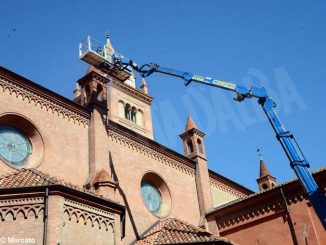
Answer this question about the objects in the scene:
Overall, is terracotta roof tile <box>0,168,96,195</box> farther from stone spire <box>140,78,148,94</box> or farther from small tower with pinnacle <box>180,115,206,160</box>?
stone spire <box>140,78,148,94</box>

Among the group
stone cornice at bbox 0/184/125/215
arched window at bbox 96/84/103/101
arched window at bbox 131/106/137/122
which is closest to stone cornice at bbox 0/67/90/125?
arched window at bbox 96/84/103/101

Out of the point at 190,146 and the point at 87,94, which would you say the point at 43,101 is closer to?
the point at 87,94

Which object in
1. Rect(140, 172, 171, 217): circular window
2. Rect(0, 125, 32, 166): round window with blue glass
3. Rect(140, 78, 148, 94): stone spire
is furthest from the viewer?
Rect(140, 78, 148, 94): stone spire

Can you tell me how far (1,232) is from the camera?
1146 cm

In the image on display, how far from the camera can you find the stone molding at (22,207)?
11875 millimetres

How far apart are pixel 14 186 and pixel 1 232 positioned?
1.42 metres

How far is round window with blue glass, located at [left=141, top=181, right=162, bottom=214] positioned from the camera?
20.3m

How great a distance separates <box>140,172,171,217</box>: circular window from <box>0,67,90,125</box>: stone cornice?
15.0 ft

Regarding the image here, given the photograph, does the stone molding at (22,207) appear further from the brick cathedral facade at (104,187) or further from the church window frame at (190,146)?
the church window frame at (190,146)

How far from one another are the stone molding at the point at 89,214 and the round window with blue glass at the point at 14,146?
12.9 feet

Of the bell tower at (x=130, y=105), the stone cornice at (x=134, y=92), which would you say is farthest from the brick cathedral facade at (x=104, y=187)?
the stone cornice at (x=134, y=92)

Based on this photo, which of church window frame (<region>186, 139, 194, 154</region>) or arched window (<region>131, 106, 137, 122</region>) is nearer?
church window frame (<region>186, 139, 194, 154</region>)

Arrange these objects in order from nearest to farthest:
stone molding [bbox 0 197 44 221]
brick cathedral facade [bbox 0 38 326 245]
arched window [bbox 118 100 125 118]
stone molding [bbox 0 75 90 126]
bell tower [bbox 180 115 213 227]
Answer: stone molding [bbox 0 197 44 221] → brick cathedral facade [bbox 0 38 326 245] → stone molding [bbox 0 75 90 126] → bell tower [bbox 180 115 213 227] → arched window [bbox 118 100 125 118]

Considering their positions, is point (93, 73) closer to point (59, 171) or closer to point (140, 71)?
point (140, 71)
